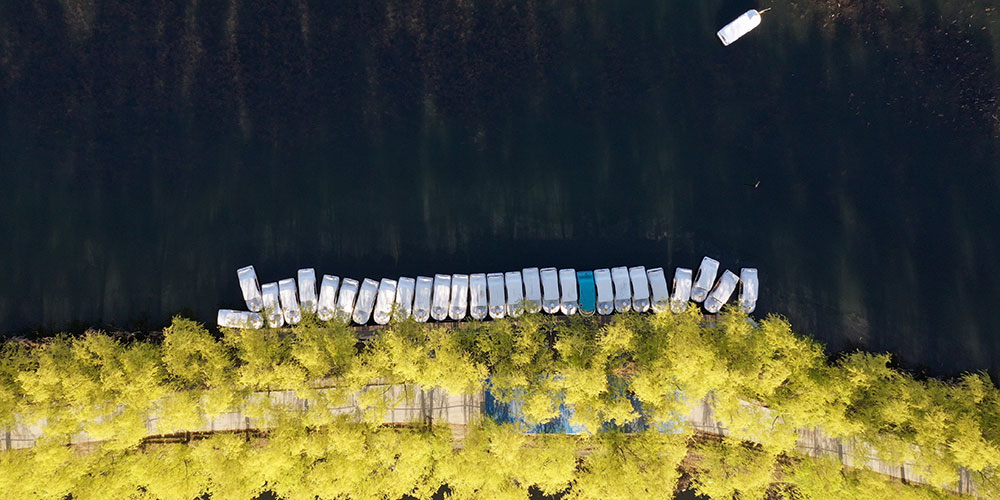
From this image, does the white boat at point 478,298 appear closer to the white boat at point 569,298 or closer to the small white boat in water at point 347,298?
the white boat at point 569,298

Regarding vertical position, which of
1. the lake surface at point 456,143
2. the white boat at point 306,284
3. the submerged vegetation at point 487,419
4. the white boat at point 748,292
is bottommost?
the submerged vegetation at point 487,419

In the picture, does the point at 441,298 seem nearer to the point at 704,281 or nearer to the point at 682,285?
the point at 682,285

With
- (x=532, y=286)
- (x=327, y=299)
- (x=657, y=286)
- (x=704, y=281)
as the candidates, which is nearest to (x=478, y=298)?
(x=532, y=286)

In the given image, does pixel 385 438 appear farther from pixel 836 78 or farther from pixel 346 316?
pixel 836 78

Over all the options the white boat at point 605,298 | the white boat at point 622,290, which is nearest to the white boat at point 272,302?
the white boat at point 605,298

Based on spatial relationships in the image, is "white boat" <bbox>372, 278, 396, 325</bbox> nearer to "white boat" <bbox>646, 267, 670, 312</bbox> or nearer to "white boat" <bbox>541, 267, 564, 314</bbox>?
"white boat" <bbox>541, 267, 564, 314</bbox>
